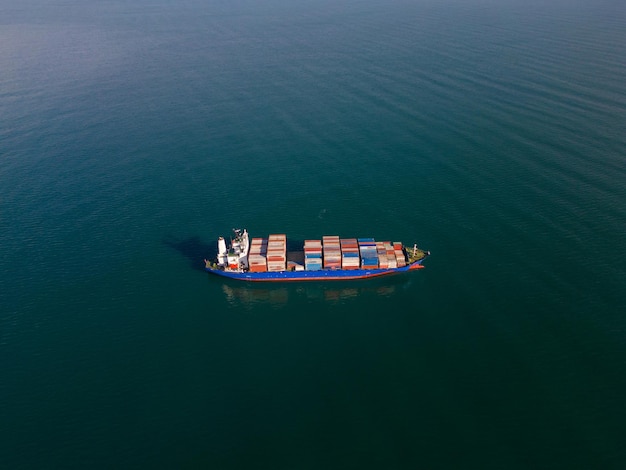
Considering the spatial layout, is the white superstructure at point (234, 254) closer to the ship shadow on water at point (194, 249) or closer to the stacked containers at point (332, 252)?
the ship shadow on water at point (194, 249)

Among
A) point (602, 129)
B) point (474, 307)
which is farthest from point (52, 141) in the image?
point (602, 129)

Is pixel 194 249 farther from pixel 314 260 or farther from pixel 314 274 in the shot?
pixel 314 274

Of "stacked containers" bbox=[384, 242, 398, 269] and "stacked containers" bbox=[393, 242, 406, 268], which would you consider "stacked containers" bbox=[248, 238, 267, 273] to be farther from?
"stacked containers" bbox=[393, 242, 406, 268]

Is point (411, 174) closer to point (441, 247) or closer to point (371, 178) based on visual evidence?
point (371, 178)

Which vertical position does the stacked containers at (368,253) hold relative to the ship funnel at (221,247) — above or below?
below

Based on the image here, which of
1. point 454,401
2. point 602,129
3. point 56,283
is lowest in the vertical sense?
point 454,401

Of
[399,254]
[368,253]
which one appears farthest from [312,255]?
[399,254]

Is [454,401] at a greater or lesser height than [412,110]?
lesser

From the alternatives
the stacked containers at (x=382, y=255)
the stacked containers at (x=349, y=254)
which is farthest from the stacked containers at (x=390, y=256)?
the stacked containers at (x=349, y=254)
